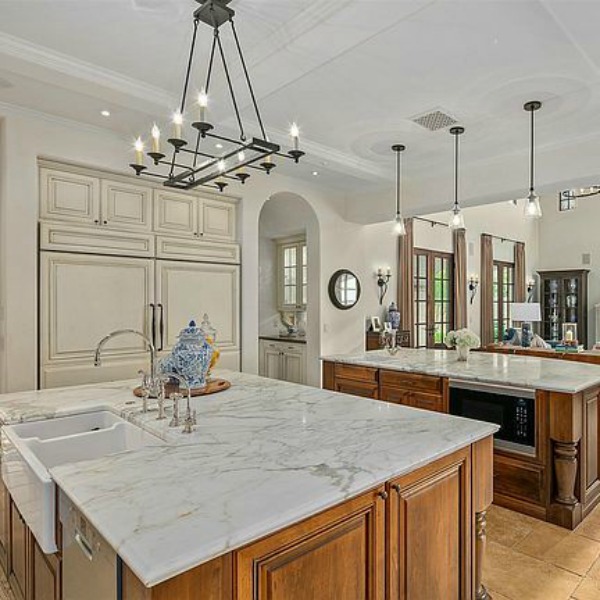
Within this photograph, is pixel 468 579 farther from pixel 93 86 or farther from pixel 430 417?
pixel 93 86

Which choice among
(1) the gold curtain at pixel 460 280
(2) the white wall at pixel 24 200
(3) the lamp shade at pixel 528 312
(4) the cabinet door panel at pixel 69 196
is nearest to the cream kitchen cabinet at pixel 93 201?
(4) the cabinet door panel at pixel 69 196

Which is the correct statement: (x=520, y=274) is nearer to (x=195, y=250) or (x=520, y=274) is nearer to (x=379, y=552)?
(x=195, y=250)

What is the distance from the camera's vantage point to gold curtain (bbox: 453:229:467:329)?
8.57 m

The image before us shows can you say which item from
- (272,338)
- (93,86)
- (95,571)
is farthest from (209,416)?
(272,338)

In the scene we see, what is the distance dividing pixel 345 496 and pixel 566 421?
2165 mm

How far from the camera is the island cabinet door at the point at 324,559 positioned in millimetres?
1075

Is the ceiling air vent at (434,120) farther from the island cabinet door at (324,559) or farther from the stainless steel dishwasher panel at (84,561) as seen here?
the stainless steel dishwasher panel at (84,561)

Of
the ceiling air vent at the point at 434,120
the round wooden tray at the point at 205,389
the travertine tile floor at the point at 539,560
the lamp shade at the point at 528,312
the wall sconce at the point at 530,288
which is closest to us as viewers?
the travertine tile floor at the point at 539,560

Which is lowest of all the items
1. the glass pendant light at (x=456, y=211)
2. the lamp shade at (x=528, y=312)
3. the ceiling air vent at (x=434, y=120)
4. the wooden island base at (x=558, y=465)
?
the wooden island base at (x=558, y=465)

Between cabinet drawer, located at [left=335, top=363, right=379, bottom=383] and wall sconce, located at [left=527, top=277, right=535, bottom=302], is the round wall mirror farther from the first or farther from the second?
wall sconce, located at [left=527, top=277, right=535, bottom=302]

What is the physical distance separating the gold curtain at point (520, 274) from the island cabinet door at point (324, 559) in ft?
34.2

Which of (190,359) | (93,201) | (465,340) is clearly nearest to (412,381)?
(465,340)

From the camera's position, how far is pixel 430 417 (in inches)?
78.5

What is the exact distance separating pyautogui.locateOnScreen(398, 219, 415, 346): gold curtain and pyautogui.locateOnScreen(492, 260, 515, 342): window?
3226mm
